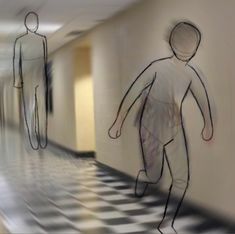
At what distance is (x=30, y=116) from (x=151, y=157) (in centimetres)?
91

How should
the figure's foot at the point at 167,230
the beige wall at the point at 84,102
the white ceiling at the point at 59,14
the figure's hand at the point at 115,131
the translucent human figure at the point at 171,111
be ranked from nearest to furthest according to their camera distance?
the translucent human figure at the point at 171,111, the white ceiling at the point at 59,14, the figure's foot at the point at 167,230, the figure's hand at the point at 115,131, the beige wall at the point at 84,102

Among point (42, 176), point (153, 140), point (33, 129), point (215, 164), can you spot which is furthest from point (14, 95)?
point (215, 164)

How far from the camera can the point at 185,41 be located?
3311mm

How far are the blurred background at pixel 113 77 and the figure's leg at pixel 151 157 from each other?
85mm

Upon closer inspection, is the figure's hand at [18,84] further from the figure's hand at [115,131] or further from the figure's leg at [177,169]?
the figure's leg at [177,169]

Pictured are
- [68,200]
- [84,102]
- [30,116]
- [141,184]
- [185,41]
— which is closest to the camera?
[185,41]

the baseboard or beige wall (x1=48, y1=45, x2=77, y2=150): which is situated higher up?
beige wall (x1=48, y1=45, x2=77, y2=150)

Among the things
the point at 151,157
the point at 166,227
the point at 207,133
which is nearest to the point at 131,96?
the point at 151,157

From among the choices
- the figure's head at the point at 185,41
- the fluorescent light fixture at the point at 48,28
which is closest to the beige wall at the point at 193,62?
the figure's head at the point at 185,41

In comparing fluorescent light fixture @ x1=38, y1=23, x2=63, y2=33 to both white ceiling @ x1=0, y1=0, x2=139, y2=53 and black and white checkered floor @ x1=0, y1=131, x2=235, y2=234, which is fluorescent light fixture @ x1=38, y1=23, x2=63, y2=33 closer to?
white ceiling @ x1=0, y1=0, x2=139, y2=53

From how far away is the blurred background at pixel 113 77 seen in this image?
3.62 m

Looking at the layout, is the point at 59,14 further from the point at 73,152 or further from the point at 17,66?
the point at 73,152

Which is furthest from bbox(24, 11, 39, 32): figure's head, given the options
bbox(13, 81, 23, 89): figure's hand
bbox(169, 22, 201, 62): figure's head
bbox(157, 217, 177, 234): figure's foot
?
bbox(157, 217, 177, 234): figure's foot

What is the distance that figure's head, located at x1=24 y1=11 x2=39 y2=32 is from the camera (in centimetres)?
352
